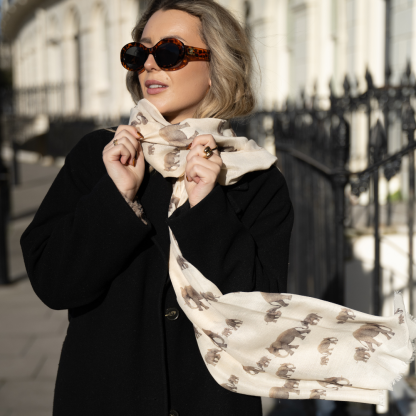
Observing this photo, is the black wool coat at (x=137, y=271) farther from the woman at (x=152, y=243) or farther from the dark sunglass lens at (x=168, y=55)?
the dark sunglass lens at (x=168, y=55)

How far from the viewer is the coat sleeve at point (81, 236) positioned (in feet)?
4.87

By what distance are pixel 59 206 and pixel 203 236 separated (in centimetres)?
47

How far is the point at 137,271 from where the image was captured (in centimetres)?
161

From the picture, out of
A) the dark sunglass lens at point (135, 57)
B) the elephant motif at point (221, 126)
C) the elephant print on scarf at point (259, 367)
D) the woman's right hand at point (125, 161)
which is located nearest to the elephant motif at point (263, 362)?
the elephant print on scarf at point (259, 367)

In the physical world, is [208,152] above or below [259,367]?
above

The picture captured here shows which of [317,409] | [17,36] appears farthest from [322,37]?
[17,36]

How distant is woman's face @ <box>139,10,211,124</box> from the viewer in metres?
1.70

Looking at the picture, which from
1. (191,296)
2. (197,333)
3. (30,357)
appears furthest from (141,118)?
(30,357)

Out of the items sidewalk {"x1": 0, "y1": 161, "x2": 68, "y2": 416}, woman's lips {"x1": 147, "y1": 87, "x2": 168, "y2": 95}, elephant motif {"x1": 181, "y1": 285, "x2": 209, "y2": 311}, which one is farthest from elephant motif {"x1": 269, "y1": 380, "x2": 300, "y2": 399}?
sidewalk {"x1": 0, "y1": 161, "x2": 68, "y2": 416}

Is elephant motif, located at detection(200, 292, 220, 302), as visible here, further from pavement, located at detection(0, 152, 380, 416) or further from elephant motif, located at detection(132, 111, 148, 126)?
pavement, located at detection(0, 152, 380, 416)

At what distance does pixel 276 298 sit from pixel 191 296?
0.25 m

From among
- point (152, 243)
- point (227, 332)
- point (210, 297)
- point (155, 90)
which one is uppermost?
point (155, 90)

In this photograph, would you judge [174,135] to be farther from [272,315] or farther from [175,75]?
[272,315]

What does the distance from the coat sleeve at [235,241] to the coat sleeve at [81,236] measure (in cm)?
14
